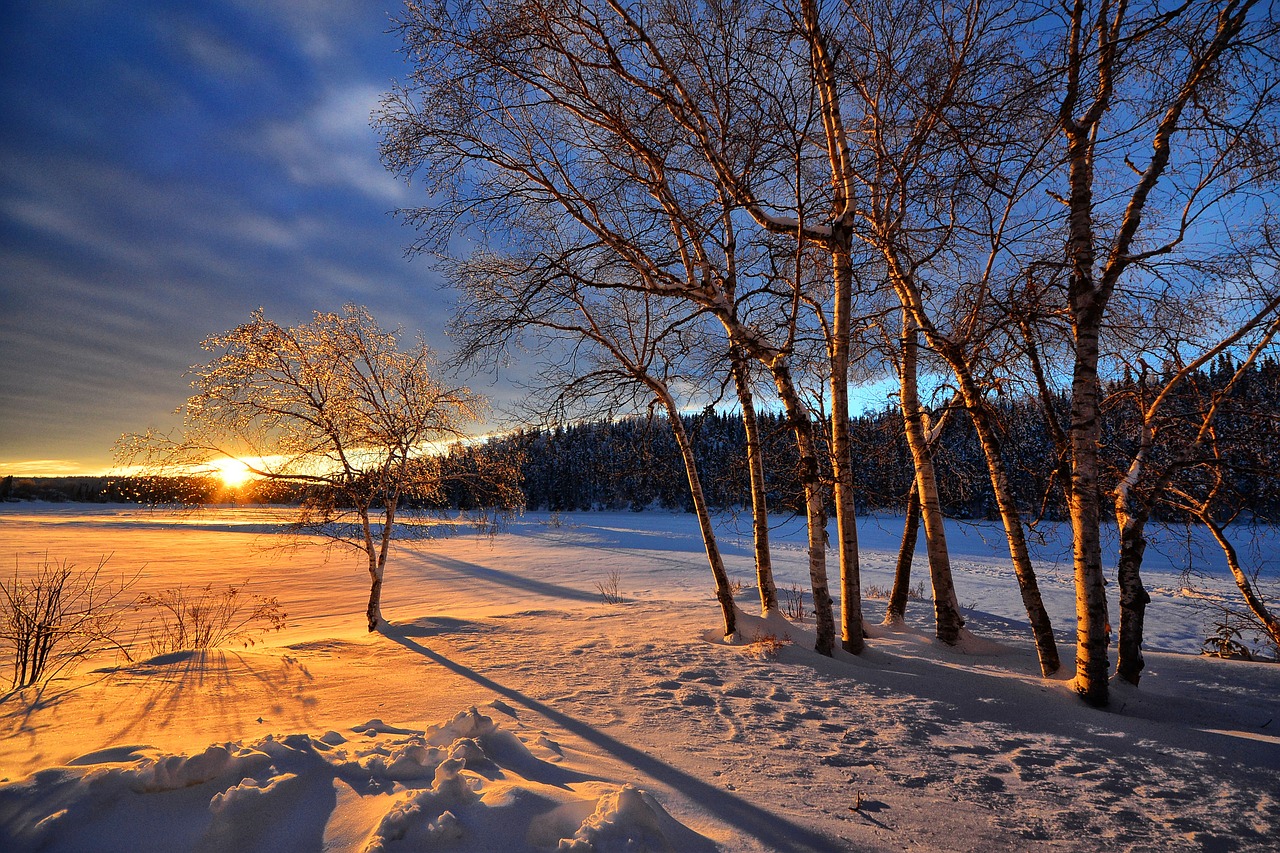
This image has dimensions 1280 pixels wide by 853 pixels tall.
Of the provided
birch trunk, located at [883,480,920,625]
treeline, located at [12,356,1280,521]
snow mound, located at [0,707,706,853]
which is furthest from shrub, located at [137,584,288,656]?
birch trunk, located at [883,480,920,625]

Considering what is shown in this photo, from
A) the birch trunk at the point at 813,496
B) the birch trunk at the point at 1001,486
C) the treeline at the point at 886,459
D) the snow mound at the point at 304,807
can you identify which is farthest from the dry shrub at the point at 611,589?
the snow mound at the point at 304,807

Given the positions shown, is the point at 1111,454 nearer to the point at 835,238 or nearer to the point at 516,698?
the point at 835,238

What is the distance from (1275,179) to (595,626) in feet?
31.5

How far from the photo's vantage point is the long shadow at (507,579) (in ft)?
51.0

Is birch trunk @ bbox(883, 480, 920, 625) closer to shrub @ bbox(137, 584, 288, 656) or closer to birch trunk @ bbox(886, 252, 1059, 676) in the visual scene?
birch trunk @ bbox(886, 252, 1059, 676)

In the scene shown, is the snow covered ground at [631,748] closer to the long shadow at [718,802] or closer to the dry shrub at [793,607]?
the long shadow at [718,802]

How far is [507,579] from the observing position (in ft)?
63.1

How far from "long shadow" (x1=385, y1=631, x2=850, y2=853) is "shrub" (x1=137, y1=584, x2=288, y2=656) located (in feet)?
21.8

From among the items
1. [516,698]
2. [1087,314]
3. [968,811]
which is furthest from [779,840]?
[1087,314]

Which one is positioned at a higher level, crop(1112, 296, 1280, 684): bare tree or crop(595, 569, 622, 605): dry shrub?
crop(1112, 296, 1280, 684): bare tree

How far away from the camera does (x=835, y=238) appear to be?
6.10 m

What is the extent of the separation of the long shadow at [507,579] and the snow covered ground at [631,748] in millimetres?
6619

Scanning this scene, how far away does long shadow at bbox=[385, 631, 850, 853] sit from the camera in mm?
2633

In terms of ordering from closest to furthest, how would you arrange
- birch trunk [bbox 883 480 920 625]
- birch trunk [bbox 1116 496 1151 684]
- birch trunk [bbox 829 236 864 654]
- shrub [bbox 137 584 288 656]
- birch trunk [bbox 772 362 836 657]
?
birch trunk [bbox 1116 496 1151 684] < birch trunk [bbox 829 236 864 654] < birch trunk [bbox 772 362 836 657] < shrub [bbox 137 584 288 656] < birch trunk [bbox 883 480 920 625]
